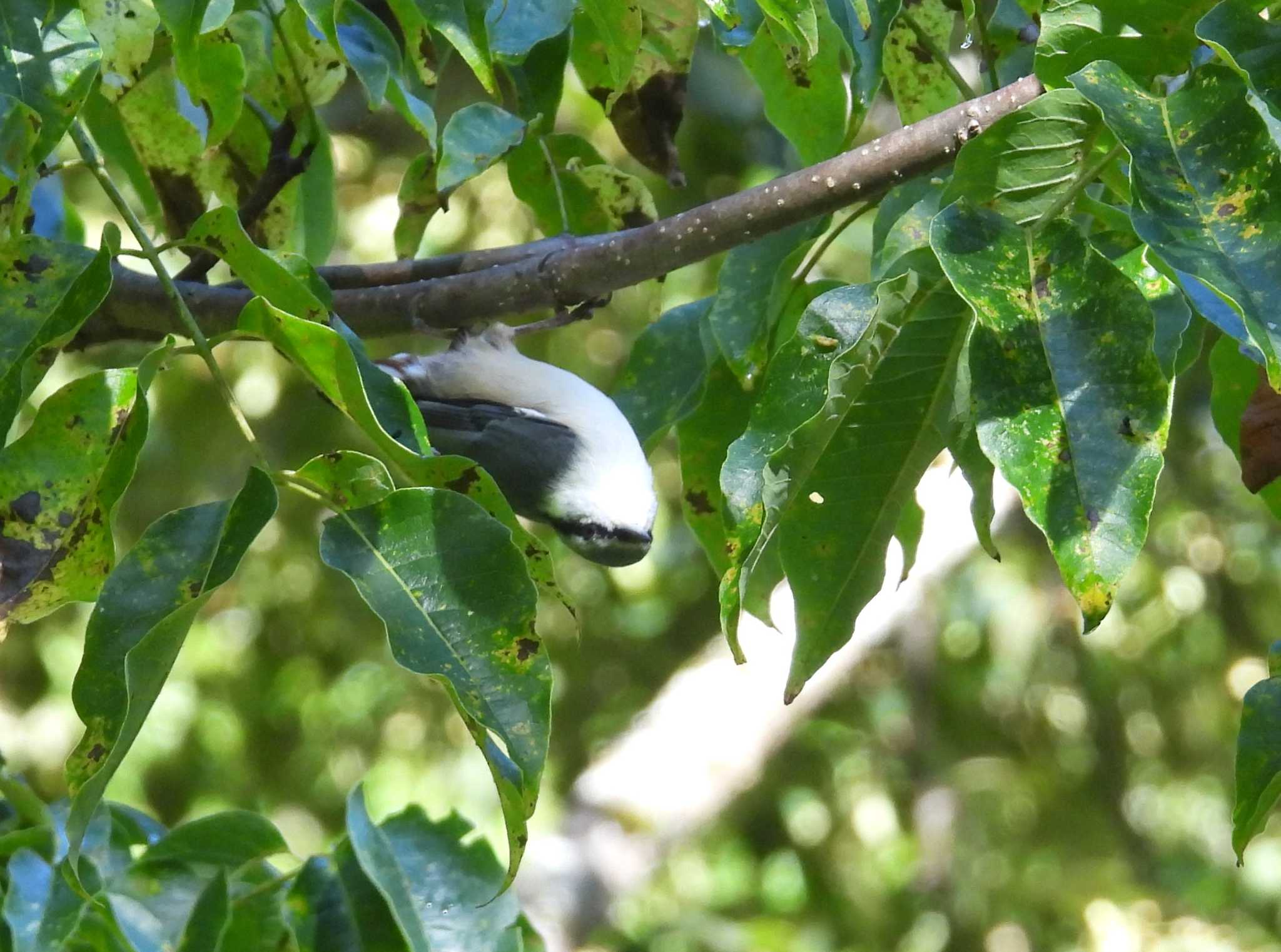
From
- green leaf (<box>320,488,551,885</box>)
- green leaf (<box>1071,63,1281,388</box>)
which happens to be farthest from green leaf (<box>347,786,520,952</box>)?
green leaf (<box>1071,63,1281,388</box>)

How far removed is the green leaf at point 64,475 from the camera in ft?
4.36

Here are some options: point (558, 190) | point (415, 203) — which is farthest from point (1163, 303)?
point (415, 203)

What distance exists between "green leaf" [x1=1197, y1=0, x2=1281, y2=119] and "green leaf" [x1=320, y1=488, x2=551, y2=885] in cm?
75

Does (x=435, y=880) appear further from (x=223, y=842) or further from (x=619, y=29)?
(x=619, y=29)

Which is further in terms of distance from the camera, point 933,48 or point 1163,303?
point 933,48

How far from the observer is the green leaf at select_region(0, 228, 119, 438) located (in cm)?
128

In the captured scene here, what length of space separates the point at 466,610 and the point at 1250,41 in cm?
85

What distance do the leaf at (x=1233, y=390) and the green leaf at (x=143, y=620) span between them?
1079 mm

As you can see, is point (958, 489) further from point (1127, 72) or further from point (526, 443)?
point (1127, 72)

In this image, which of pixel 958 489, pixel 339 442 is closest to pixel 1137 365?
pixel 958 489

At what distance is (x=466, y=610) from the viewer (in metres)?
1.24

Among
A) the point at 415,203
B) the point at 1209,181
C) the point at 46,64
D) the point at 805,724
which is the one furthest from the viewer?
the point at 805,724

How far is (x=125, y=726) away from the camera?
1.16 m

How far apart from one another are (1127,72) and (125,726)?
1.12 meters
